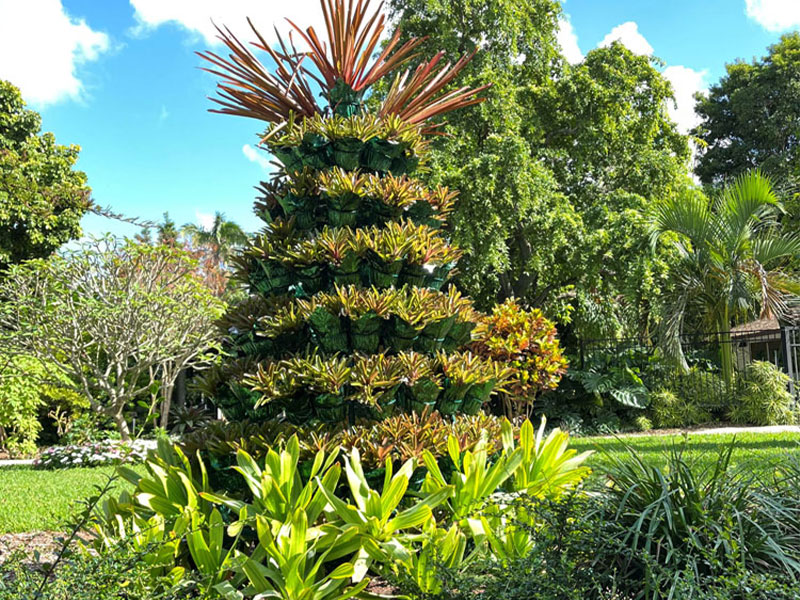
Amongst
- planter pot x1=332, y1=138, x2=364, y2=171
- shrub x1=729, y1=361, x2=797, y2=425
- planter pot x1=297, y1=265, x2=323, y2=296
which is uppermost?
planter pot x1=332, y1=138, x2=364, y2=171

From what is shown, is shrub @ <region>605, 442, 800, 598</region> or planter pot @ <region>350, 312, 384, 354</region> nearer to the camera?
shrub @ <region>605, 442, 800, 598</region>

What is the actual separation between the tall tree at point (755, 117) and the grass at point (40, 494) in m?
21.6

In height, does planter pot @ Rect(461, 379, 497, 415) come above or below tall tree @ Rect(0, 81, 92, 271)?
below

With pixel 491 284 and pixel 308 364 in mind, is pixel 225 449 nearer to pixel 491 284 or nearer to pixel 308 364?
pixel 308 364

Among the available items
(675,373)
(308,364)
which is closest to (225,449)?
(308,364)

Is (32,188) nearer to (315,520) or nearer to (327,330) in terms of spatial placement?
(327,330)

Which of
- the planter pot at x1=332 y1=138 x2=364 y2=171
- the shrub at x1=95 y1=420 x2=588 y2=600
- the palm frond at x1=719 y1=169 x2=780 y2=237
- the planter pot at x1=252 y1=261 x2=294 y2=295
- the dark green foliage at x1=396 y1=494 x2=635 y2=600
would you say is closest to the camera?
the dark green foliage at x1=396 y1=494 x2=635 y2=600

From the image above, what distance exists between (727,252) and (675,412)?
132 inches

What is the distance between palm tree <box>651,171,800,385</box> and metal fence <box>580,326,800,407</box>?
0.41 metres

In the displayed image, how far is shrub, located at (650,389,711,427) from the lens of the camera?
12.0m

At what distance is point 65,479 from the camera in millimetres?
8016

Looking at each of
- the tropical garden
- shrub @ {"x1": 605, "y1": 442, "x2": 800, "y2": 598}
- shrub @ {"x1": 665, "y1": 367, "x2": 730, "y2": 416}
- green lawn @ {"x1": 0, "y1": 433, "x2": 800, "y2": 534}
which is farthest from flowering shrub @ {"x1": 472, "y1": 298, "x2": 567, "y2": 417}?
shrub @ {"x1": 605, "y1": 442, "x2": 800, "y2": 598}

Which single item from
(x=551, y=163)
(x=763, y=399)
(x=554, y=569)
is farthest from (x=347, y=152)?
(x=551, y=163)

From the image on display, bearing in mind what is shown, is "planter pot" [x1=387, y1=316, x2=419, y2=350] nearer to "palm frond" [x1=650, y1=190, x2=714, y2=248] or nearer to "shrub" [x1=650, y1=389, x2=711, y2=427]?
"palm frond" [x1=650, y1=190, x2=714, y2=248]
